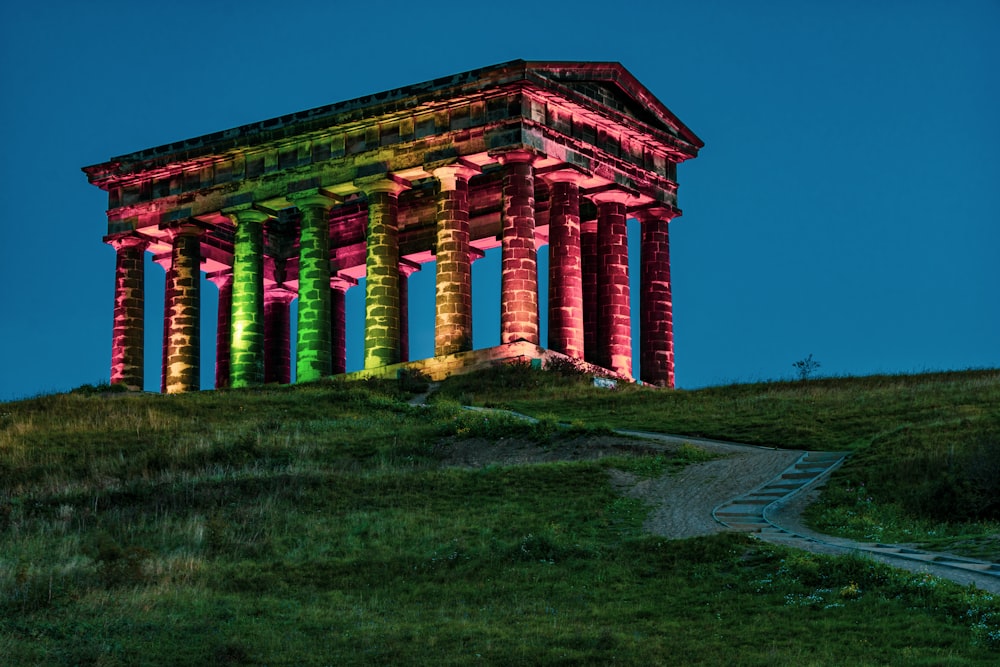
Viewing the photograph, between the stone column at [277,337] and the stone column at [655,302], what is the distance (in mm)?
21286

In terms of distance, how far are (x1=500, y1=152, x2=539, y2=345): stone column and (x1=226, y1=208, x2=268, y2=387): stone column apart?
13.4 m

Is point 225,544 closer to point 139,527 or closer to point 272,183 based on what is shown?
point 139,527

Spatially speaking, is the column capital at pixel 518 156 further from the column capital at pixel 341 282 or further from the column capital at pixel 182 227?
the column capital at pixel 341 282

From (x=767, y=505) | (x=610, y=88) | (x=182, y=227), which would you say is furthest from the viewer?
(x=182, y=227)

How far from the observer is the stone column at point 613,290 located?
61156 millimetres

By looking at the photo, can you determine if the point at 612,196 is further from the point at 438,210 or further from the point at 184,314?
the point at 184,314

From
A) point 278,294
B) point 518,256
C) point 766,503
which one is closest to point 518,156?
point 518,256

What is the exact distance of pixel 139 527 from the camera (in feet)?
98.1

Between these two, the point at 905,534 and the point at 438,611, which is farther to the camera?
the point at 905,534

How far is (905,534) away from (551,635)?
9466 millimetres

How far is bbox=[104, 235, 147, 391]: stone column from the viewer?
6694 centimetres

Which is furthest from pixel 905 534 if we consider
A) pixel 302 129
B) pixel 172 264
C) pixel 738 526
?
pixel 172 264

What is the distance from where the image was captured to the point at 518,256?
56594mm

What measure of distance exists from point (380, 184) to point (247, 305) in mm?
8863
